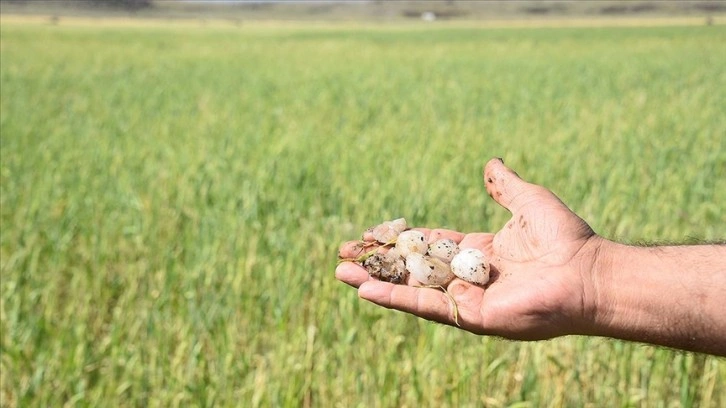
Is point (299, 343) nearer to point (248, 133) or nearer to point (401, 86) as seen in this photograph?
point (248, 133)

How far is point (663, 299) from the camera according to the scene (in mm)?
1809

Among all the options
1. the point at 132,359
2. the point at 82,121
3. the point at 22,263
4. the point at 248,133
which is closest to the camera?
the point at 132,359

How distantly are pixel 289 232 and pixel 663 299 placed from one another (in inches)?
104

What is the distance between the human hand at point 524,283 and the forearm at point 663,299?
43 millimetres

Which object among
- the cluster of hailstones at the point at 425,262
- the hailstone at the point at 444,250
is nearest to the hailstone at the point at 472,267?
the cluster of hailstones at the point at 425,262

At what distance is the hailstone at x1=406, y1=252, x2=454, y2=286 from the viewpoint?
7.07 feet

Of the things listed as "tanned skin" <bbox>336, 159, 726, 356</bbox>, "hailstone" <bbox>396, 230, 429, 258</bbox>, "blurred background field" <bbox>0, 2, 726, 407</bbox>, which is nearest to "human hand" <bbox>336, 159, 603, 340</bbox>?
"tanned skin" <bbox>336, 159, 726, 356</bbox>

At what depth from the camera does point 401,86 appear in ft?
41.4

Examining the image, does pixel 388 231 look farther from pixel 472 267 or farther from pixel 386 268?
pixel 472 267

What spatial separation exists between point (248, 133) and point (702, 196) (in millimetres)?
4367

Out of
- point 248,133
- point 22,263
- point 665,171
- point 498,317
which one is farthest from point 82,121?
point 498,317

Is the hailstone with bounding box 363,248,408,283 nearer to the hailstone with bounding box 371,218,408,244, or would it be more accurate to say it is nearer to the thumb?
the hailstone with bounding box 371,218,408,244

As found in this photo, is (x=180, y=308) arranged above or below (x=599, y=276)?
below

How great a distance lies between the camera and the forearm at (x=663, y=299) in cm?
178
